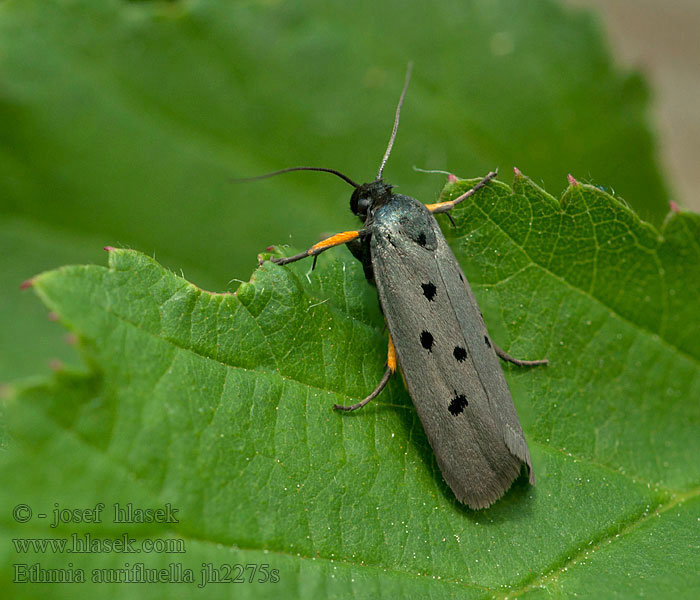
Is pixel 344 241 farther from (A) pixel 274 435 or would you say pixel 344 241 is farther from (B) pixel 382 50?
(B) pixel 382 50

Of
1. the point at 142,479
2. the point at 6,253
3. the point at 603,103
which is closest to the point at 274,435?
the point at 142,479

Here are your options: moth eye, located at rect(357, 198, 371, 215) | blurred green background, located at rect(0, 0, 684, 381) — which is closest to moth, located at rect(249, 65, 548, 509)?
moth eye, located at rect(357, 198, 371, 215)

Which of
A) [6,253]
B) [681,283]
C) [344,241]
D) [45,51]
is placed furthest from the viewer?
[6,253]

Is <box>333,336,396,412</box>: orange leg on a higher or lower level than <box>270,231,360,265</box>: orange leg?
lower

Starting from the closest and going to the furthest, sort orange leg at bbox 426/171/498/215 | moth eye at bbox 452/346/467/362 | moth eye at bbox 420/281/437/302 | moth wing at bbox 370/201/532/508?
moth wing at bbox 370/201/532/508
moth eye at bbox 452/346/467/362
moth eye at bbox 420/281/437/302
orange leg at bbox 426/171/498/215

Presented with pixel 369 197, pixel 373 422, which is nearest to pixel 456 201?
pixel 369 197

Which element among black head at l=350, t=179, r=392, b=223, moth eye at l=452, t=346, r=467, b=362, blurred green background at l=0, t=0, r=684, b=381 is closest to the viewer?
moth eye at l=452, t=346, r=467, b=362

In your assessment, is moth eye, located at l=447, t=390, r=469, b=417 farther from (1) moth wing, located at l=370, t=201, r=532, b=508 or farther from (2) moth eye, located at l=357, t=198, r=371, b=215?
(2) moth eye, located at l=357, t=198, r=371, b=215

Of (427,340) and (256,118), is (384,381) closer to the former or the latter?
(427,340)

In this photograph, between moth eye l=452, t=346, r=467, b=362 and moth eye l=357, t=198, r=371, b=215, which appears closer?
moth eye l=452, t=346, r=467, b=362
